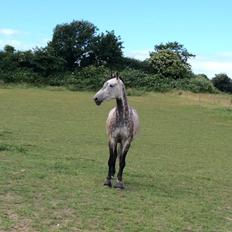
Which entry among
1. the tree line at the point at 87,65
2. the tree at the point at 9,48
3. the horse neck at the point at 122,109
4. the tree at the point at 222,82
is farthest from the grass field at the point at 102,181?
the tree at the point at 222,82

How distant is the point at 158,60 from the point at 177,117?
105 ft

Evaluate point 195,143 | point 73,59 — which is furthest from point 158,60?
point 195,143

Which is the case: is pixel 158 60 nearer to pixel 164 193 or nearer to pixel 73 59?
pixel 73 59

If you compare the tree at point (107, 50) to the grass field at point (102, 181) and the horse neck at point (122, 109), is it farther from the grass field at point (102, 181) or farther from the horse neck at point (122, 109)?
the horse neck at point (122, 109)

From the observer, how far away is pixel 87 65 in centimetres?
5991

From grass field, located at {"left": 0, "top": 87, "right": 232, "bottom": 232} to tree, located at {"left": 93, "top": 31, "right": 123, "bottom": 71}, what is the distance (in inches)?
1507

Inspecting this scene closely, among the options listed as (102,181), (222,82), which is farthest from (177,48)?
(102,181)

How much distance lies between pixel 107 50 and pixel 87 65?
317 centimetres

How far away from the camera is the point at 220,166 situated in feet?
45.6

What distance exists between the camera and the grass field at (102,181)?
7039 millimetres

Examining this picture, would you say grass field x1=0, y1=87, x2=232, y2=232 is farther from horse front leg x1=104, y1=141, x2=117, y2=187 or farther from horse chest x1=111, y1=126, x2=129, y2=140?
horse chest x1=111, y1=126, x2=129, y2=140

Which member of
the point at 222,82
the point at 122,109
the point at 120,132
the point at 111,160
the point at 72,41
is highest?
the point at 72,41

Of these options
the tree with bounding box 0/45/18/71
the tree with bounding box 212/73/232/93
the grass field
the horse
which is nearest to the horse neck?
the horse

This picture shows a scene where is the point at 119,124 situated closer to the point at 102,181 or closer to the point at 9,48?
the point at 102,181
